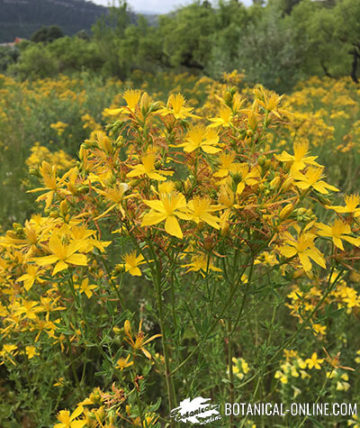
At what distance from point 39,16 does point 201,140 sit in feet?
372

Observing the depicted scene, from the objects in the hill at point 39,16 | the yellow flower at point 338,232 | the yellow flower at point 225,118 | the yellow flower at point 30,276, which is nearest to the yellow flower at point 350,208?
the yellow flower at point 338,232

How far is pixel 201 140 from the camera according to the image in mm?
1009

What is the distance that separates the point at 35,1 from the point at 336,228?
126 m

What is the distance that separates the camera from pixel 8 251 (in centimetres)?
130

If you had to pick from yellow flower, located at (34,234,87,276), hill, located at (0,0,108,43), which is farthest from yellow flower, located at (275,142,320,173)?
hill, located at (0,0,108,43)

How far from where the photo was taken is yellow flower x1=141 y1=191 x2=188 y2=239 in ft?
2.74

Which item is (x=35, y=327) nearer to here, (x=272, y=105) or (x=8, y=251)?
(x=8, y=251)

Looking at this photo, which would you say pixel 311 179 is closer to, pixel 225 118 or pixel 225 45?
pixel 225 118

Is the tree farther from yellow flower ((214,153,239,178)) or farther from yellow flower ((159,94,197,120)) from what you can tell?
yellow flower ((214,153,239,178))

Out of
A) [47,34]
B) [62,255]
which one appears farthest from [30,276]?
[47,34]

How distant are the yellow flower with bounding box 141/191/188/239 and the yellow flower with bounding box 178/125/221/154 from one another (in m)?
0.19

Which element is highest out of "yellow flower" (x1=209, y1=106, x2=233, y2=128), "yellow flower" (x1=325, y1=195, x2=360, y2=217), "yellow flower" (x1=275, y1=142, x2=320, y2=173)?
"yellow flower" (x1=209, y1=106, x2=233, y2=128)

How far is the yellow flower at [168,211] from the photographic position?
83 cm

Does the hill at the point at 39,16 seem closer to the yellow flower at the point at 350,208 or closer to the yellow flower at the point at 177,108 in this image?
the yellow flower at the point at 177,108
